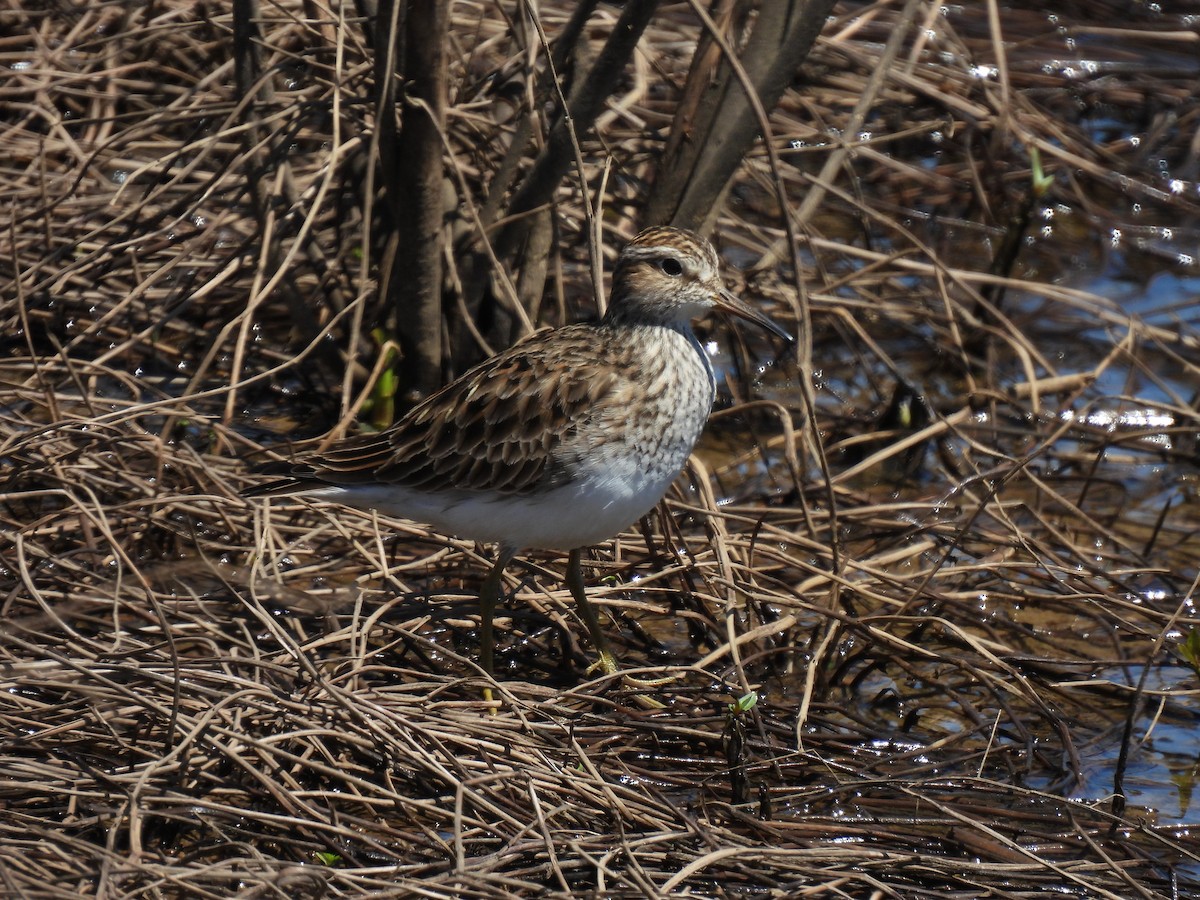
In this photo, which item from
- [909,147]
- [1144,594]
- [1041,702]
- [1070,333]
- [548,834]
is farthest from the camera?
[909,147]

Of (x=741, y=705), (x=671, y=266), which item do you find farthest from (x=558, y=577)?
(x=741, y=705)

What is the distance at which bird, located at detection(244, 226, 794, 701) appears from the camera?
5109 millimetres

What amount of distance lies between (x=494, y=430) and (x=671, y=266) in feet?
2.81

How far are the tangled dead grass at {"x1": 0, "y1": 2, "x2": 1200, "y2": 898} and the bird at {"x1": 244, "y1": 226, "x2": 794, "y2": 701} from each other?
40cm

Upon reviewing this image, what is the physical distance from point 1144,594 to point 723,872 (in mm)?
2941

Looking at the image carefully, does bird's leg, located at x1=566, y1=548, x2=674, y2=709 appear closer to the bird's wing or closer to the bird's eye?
the bird's wing

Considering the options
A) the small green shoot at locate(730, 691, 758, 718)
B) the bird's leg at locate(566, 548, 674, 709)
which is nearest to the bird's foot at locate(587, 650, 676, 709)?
the bird's leg at locate(566, 548, 674, 709)

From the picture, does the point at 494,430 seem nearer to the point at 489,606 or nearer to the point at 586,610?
the point at 489,606

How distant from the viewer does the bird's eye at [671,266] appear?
17.7 ft

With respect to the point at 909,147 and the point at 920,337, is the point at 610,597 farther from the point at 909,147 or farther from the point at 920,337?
the point at 909,147

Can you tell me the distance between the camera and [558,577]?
5.96 m

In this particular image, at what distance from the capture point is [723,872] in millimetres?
4273

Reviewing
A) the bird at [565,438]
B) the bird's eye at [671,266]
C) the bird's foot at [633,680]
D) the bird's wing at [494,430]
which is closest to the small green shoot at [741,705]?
the bird's foot at [633,680]

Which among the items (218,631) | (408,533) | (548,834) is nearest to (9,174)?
(408,533)
